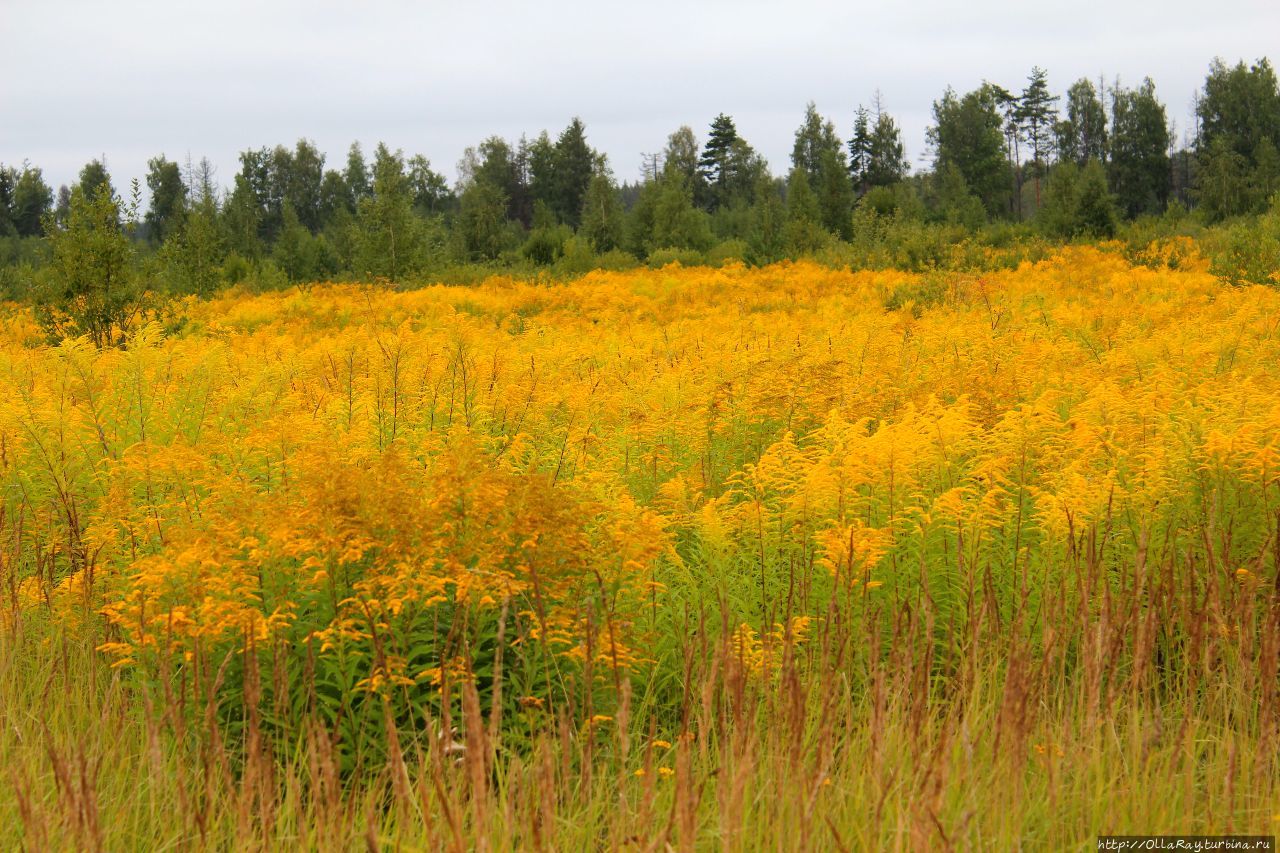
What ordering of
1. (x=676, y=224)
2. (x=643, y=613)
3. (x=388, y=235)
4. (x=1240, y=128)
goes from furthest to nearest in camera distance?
(x=1240, y=128) < (x=676, y=224) < (x=388, y=235) < (x=643, y=613)

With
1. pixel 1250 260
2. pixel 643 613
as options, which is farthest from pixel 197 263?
pixel 643 613

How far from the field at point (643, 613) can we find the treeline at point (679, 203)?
9.55 metres

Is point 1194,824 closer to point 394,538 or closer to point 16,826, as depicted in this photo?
point 394,538

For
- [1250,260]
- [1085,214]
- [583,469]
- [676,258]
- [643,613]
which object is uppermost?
[1085,214]

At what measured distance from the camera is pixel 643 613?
394 cm

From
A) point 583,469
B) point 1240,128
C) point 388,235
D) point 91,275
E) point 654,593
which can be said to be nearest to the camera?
point 654,593

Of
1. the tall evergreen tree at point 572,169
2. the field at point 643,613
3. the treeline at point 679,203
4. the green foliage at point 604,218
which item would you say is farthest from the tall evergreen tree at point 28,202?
the field at point 643,613

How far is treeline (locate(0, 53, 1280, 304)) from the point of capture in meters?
26.1

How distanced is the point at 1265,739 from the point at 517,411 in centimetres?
500

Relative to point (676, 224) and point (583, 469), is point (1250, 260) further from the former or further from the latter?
point (676, 224)

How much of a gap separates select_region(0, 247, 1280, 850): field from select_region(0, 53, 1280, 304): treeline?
9.55 metres

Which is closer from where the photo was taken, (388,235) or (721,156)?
(388,235)

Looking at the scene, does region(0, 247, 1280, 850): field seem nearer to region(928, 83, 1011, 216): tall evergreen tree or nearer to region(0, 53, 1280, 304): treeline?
region(0, 53, 1280, 304): treeline

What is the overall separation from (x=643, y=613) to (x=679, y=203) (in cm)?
3747
